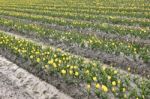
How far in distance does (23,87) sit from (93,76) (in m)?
1.97

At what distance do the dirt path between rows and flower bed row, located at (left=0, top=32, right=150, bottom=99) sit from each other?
498mm

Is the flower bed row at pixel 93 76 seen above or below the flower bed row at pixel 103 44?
above

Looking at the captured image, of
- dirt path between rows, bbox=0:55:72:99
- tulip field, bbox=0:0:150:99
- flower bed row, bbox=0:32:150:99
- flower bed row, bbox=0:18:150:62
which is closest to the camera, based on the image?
flower bed row, bbox=0:32:150:99

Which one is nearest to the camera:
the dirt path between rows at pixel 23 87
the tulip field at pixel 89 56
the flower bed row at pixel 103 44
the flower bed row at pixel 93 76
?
the flower bed row at pixel 93 76

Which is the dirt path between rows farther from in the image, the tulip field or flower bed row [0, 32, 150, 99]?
flower bed row [0, 32, 150, 99]

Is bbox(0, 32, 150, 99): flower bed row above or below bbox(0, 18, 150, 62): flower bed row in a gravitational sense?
above

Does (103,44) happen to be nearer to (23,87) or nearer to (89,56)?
(89,56)

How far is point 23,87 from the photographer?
9234 mm

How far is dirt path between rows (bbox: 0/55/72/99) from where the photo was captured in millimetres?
8617

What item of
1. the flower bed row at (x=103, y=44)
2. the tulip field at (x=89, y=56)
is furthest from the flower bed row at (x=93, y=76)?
the flower bed row at (x=103, y=44)

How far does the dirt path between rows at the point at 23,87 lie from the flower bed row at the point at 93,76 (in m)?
0.50

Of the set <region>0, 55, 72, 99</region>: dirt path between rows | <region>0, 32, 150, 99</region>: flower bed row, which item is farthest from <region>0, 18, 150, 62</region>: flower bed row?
<region>0, 55, 72, 99</region>: dirt path between rows

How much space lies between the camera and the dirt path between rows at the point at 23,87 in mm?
8617

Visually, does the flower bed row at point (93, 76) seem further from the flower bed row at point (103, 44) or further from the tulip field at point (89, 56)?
the flower bed row at point (103, 44)
